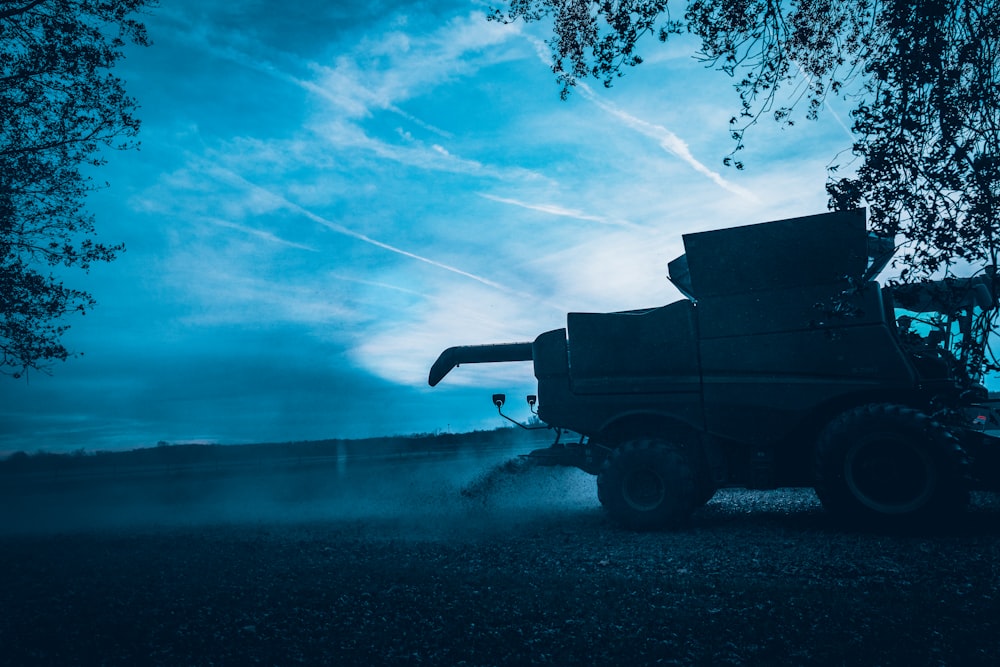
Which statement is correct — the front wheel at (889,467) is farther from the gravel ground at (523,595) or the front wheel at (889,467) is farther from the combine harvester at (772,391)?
the gravel ground at (523,595)

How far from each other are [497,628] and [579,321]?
6.88 metres

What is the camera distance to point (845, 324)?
9305 mm

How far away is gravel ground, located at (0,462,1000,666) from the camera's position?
5211 mm

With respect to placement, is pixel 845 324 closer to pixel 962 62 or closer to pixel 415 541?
pixel 962 62

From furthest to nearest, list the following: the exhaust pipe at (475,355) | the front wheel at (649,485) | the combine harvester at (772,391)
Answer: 1. the exhaust pipe at (475,355)
2. the front wheel at (649,485)
3. the combine harvester at (772,391)

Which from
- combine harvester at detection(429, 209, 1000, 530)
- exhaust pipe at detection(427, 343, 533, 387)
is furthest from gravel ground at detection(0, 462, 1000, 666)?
exhaust pipe at detection(427, 343, 533, 387)

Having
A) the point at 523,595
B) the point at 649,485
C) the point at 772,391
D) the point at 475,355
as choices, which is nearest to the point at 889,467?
the point at 772,391

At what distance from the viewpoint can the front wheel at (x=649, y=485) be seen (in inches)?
402

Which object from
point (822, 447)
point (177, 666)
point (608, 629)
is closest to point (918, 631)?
point (608, 629)

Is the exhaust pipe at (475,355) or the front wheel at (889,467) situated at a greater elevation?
the exhaust pipe at (475,355)

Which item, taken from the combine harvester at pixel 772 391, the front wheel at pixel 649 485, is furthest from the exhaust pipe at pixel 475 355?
the front wheel at pixel 649 485

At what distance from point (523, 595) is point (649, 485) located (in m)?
4.59

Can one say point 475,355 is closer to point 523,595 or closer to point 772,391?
point 772,391

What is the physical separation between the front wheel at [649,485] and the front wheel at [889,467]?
81.0 inches
